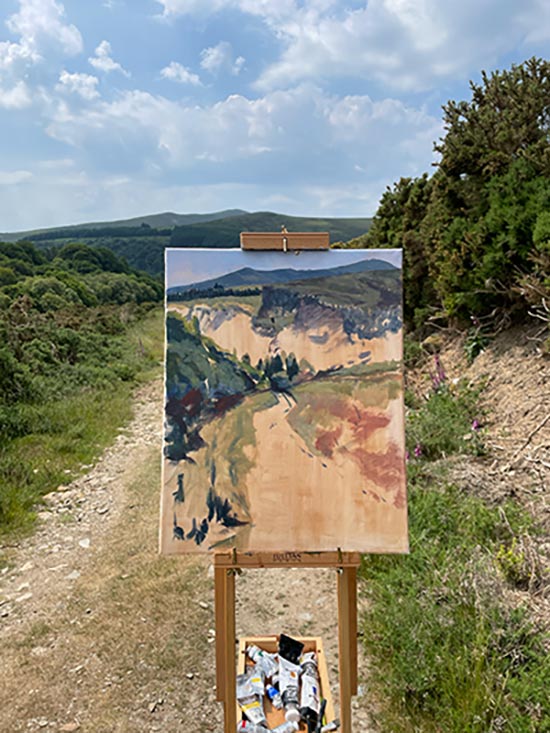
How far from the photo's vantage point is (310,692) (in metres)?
2.93

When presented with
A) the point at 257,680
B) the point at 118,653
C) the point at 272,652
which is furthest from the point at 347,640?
the point at 118,653

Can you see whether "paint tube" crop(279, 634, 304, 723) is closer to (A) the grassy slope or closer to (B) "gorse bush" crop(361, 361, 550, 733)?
(B) "gorse bush" crop(361, 361, 550, 733)

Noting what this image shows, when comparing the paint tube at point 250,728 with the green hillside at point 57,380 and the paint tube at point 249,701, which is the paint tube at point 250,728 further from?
the green hillside at point 57,380

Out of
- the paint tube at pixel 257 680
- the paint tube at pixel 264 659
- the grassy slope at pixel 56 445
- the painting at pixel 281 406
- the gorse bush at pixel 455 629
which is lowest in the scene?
the paint tube at pixel 257 680

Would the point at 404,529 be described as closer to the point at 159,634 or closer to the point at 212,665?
the point at 212,665

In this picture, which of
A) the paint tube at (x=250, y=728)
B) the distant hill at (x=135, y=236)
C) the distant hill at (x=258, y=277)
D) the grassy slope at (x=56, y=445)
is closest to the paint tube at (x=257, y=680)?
the paint tube at (x=250, y=728)

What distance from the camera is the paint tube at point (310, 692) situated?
111 inches

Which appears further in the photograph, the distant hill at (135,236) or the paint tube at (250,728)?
the distant hill at (135,236)

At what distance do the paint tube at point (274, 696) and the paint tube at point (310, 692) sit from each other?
12cm

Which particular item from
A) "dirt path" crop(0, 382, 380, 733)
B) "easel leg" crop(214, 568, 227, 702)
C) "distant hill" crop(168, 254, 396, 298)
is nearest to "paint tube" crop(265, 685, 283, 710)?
"dirt path" crop(0, 382, 380, 733)

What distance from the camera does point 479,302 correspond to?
7.66m

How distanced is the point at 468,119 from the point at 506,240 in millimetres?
2402

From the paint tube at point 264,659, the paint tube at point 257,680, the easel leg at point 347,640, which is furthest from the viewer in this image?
the paint tube at point 264,659

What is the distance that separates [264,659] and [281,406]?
157cm
